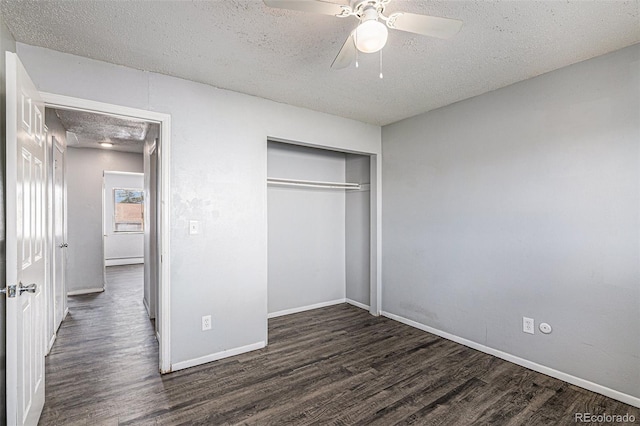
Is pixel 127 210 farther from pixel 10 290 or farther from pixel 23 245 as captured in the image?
pixel 10 290

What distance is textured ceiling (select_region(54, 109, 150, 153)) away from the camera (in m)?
3.56

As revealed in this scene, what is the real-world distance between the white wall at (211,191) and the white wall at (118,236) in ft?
21.8

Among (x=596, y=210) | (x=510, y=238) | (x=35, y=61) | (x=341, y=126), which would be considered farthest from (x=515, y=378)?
(x=35, y=61)

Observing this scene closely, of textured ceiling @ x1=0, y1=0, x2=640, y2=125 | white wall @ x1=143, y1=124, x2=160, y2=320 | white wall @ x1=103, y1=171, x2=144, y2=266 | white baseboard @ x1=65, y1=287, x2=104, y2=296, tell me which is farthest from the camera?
white wall @ x1=103, y1=171, x2=144, y2=266

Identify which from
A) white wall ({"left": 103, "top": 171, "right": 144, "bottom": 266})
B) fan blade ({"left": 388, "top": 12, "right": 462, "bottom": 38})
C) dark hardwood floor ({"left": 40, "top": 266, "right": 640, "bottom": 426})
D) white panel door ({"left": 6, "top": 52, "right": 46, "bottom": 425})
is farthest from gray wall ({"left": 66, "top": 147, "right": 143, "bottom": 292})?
fan blade ({"left": 388, "top": 12, "right": 462, "bottom": 38})

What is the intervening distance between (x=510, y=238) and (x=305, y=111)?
7.90 feet

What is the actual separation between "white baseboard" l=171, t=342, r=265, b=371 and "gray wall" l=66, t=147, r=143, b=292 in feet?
12.4

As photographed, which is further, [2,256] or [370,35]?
[2,256]

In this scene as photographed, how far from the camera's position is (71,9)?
1.84 m

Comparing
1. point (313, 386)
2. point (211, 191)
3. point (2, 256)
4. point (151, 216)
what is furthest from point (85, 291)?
point (313, 386)

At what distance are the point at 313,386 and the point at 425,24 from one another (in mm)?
2528

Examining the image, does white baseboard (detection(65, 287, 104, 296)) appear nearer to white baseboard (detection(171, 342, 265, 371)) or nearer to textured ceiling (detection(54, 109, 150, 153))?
textured ceiling (detection(54, 109, 150, 153))

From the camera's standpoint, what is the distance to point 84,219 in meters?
5.47

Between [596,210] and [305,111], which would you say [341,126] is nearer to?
[305,111]
